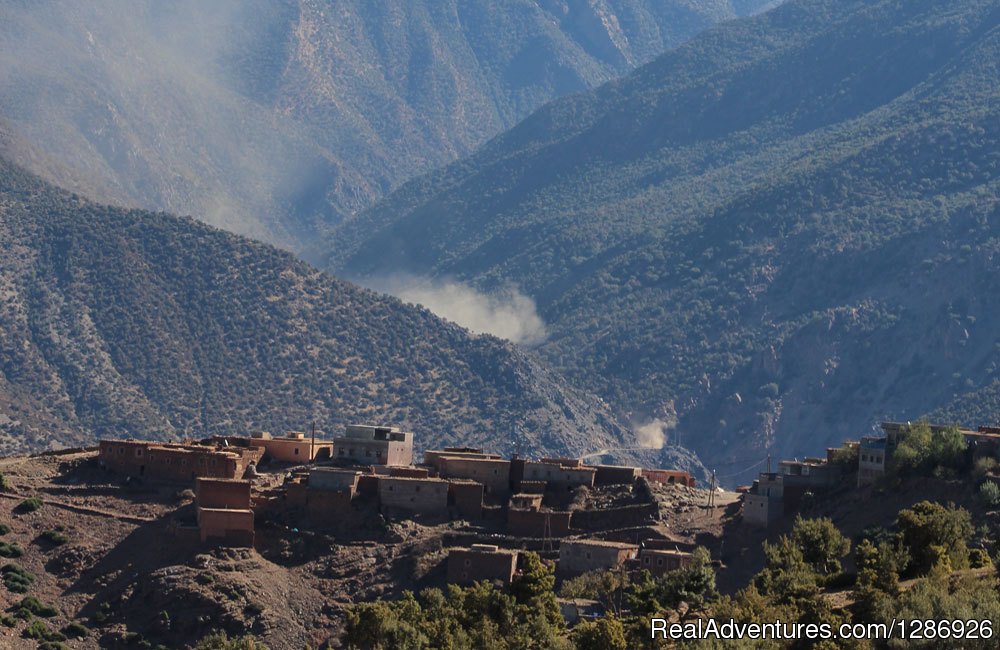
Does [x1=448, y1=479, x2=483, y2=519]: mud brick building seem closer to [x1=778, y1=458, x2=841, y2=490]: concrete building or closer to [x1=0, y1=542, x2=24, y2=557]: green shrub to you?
[x1=778, y1=458, x2=841, y2=490]: concrete building

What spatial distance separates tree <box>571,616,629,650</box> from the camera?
80125 millimetres

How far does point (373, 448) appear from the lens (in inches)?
4419

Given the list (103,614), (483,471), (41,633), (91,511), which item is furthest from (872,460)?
(41,633)

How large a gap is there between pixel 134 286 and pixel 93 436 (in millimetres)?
25893

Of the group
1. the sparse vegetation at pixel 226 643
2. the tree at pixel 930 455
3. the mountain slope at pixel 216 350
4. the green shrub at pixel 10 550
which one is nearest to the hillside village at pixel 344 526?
the green shrub at pixel 10 550

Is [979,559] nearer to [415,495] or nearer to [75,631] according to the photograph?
[415,495]

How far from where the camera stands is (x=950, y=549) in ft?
274

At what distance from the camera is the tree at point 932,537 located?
8225cm

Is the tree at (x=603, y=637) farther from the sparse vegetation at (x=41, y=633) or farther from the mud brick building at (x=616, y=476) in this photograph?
the mud brick building at (x=616, y=476)

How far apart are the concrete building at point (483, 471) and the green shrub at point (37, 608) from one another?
17898 millimetres

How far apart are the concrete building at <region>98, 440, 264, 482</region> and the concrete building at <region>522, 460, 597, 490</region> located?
11435mm

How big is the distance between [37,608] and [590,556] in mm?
20041

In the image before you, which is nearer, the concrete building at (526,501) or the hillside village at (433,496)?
the hillside village at (433,496)

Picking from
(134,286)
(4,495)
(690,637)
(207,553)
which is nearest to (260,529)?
(207,553)
